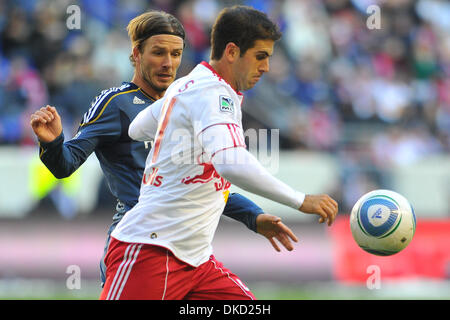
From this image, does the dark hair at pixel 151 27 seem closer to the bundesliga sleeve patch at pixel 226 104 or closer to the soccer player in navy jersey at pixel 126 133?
the soccer player in navy jersey at pixel 126 133

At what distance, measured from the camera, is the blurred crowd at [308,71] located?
1248cm

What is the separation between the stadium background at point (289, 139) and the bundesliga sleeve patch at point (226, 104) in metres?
6.38

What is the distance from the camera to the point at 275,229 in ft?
15.3

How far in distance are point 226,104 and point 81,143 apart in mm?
1195

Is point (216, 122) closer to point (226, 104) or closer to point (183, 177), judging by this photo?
point (226, 104)

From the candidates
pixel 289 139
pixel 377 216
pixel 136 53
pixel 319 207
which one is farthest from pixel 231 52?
pixel 289 139

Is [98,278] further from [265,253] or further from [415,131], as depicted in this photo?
[415,131]

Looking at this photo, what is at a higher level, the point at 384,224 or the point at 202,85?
the point at 202,85

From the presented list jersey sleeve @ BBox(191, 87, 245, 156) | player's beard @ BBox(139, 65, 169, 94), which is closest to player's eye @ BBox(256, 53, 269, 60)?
jersey sleeve @ BBox(191, 87, 245, 156)

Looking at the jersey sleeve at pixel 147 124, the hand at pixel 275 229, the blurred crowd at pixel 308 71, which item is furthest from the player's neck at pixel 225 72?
the blurred crowd at pixel 308 71

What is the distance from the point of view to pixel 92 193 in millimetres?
11281

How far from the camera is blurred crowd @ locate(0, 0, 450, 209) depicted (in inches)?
492
